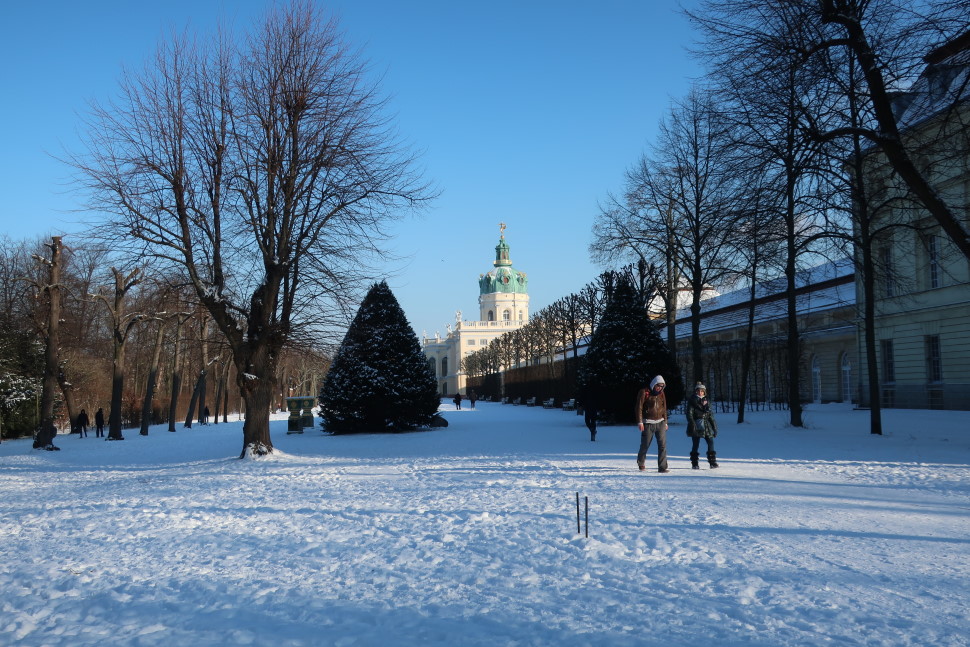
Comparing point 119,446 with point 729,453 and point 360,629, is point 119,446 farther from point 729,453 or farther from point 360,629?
point 360,629

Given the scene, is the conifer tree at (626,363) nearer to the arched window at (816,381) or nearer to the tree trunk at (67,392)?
the arched window at (816,381)

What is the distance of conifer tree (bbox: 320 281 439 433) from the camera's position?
27.2 metres

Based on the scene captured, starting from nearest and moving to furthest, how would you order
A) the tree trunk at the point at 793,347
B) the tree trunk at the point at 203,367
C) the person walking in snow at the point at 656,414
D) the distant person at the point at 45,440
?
the person walking in snow at the point at 656,414, the tree trunk at the point at 793,347, the distant person at the point at 45,440, the tree trunk at the point at 203,367

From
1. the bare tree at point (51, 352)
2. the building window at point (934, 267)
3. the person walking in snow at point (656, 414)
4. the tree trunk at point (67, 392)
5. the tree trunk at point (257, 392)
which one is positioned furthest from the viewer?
the tree trunk at point (67, 392)

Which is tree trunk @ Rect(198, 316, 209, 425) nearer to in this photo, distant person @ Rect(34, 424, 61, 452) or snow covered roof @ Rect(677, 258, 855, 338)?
distant person @ Rect(34, 424, 61, 452)

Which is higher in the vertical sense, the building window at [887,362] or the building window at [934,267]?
the building window at [934,267]

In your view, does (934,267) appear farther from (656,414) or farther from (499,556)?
(499,556)

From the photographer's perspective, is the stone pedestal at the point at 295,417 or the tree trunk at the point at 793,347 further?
the stone pedestal at the point at 295,417

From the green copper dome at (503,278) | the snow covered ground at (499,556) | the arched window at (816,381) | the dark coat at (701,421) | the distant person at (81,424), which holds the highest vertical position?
the green copper dome at (503,278)

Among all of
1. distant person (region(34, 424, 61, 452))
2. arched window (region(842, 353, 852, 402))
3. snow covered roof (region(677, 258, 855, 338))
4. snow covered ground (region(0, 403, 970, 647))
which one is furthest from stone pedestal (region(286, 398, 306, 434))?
arched window (region(842, 353, 852, 402))

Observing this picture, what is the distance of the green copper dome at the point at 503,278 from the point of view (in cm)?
14788

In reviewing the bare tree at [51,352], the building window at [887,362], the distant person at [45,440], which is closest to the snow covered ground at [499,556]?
the distant person at [45,440]

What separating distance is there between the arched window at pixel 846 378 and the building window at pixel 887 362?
704cm

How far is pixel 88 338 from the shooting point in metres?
40.8
